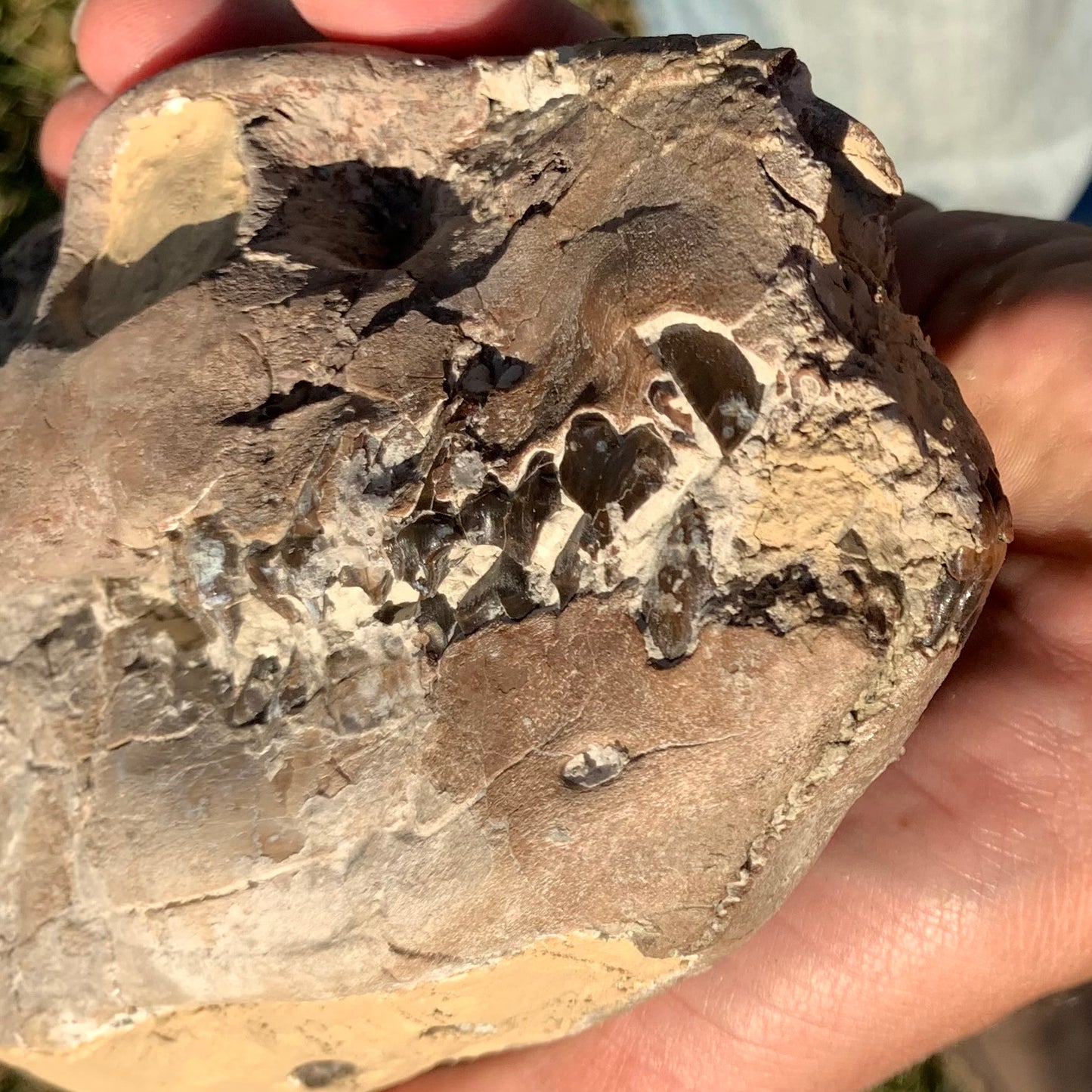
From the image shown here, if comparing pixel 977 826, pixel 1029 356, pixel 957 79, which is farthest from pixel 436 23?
pixel 977 826

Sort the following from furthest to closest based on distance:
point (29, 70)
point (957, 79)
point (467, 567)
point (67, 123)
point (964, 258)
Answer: point (29, 70) → point (957, 79) → point (67, 123) → point (964, 258) → point (467, 567)

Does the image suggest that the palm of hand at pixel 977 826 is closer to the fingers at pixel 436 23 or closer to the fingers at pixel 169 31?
the fingers at pixel 436 23

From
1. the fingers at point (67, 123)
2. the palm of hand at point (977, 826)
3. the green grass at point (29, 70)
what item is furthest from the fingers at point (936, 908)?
the green grass at point (29, 70)

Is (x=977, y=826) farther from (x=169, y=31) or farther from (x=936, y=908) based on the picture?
(x=169, y=31)

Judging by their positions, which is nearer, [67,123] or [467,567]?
[467,567]

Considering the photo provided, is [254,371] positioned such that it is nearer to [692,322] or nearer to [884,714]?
[692,322]

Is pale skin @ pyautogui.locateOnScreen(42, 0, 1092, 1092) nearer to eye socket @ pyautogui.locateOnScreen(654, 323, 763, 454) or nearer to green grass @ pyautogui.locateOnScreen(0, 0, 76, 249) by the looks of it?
eye socket @ pyautogui.locateOnScreen(654, 323, 763, 454)
